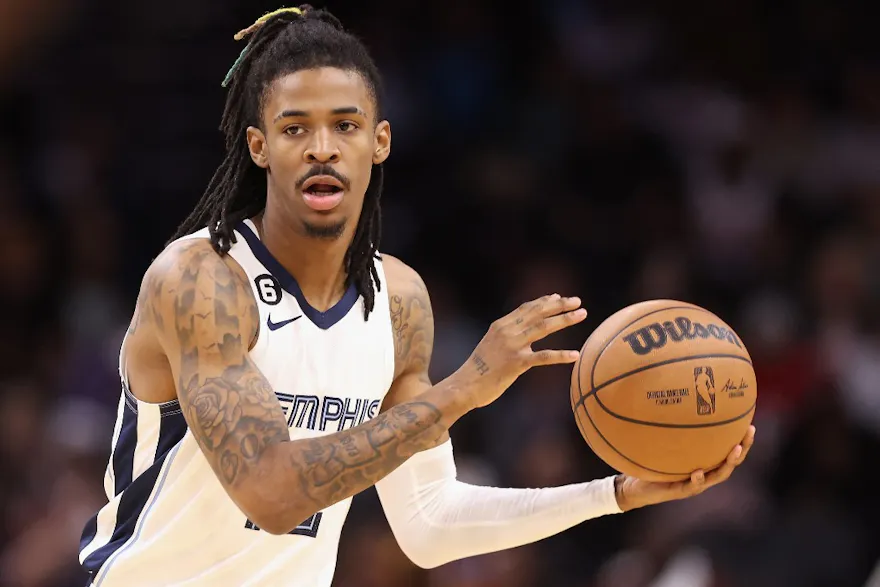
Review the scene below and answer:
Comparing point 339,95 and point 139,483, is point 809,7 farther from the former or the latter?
point 139,483

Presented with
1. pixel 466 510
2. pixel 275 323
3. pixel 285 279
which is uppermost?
pixel 285 279

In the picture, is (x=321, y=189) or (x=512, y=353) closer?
(x=512, y=353)

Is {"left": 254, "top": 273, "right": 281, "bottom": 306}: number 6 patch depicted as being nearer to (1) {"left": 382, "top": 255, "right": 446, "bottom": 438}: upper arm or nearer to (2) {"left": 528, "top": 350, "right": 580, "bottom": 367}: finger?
(1) {"left": 382, "top": 255, "right": 446, "bottom": 438}: upper arm

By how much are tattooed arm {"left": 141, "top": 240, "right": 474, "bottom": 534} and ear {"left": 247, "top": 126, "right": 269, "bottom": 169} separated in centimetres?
46

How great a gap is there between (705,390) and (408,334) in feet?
3.13

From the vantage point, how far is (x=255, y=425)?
10.5 ft

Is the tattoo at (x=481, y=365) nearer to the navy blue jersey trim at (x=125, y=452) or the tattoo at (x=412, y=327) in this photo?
the tattoo at (x=412, y=327)

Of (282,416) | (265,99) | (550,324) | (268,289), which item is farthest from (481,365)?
(265,99)

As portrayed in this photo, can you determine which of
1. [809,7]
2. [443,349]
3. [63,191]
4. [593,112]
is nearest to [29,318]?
[63,191]

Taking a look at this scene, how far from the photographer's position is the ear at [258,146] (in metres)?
3.72

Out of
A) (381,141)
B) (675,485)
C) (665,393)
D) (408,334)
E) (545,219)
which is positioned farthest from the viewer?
(545,219)

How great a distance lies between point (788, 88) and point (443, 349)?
261 centimetres

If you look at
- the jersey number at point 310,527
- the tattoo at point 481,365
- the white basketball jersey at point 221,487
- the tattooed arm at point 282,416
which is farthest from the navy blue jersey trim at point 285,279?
the tattoo at point 481,365
